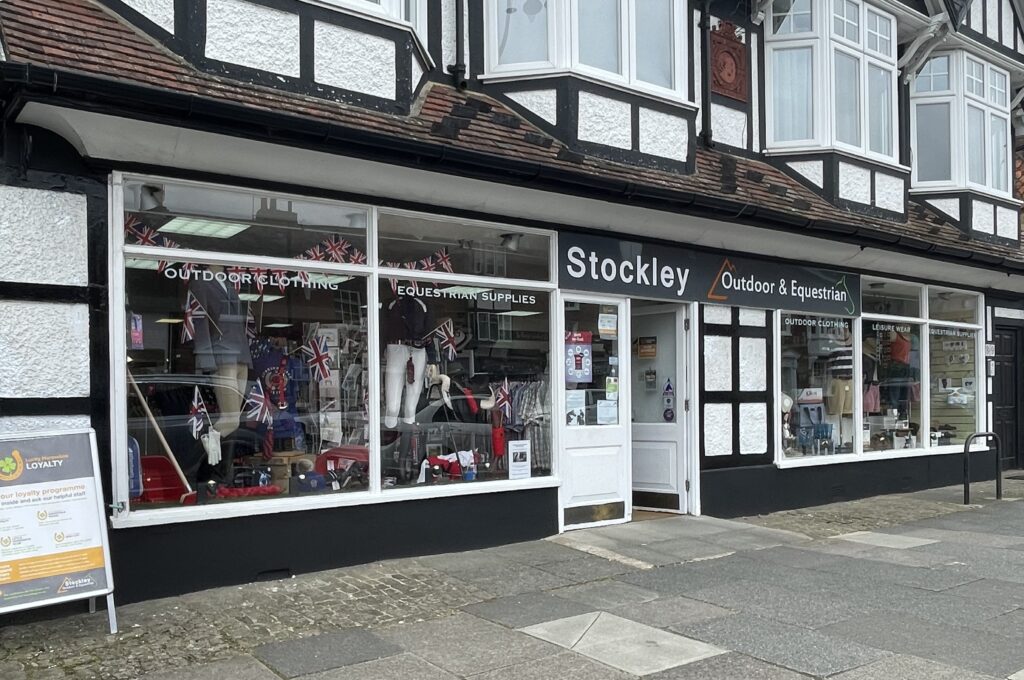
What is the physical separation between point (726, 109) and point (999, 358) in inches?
290

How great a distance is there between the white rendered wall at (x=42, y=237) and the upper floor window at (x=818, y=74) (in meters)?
8.12

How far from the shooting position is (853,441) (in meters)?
11.4

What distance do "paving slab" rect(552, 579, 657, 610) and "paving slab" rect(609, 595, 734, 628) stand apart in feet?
0.33

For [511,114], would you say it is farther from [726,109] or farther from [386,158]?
[726,109]

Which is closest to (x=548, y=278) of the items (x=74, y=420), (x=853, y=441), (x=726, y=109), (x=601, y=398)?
(x=601, y=398)

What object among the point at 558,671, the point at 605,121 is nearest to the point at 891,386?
the point at 605,121

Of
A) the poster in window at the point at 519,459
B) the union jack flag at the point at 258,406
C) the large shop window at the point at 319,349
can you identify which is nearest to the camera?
the large shop window at the point at 319,349

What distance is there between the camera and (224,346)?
677cm

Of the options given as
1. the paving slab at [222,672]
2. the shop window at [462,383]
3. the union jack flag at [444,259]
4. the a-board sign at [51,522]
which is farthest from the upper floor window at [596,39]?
the paving slab at [222,672]

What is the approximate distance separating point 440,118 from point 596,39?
223 cm

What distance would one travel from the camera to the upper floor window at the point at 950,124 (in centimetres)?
1285

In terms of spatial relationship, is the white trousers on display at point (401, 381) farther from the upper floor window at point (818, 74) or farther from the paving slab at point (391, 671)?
the upper floor window at point (818, 74)

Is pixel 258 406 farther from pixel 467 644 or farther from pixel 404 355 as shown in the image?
pixel 467 644

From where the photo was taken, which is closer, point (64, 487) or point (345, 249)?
point (64, 487)
